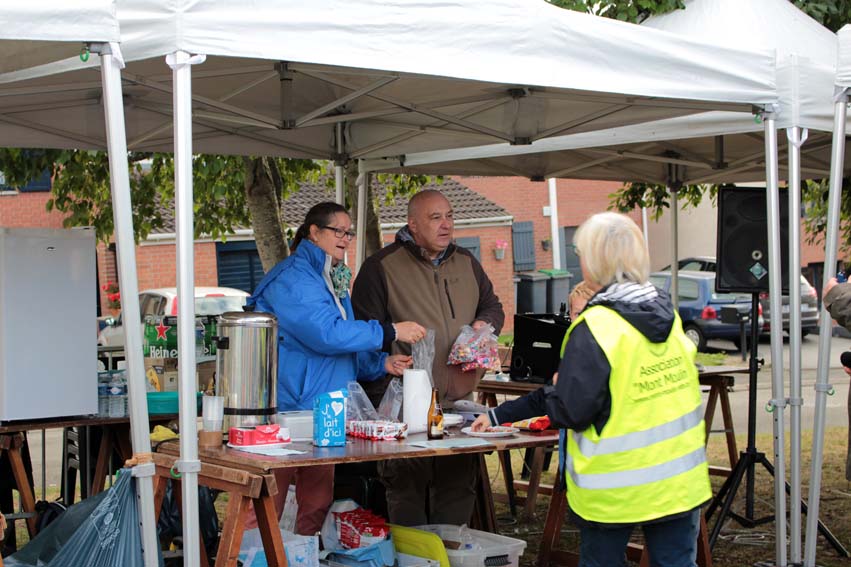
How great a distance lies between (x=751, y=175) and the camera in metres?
9.18

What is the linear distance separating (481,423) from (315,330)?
0.77m

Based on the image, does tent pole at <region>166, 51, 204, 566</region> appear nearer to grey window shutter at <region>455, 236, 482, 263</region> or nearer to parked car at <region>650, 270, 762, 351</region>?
parked car at <region>650, 270, 762, 351</region>

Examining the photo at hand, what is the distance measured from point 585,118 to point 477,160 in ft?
7.08

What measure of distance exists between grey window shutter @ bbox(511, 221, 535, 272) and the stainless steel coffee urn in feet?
75.4

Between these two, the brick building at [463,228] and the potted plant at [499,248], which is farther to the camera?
the potted plant at [499,248]

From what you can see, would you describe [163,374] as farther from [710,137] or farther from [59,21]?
[710,137]

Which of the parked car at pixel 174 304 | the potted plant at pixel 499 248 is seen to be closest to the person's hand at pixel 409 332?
the parked car at pixel 174 304

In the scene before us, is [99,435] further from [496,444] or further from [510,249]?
[510,249]

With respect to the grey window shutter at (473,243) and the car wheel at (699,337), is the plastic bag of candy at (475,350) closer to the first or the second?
the car wheel at (699,337)

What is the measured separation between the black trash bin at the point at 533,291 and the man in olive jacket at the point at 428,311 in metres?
15.4

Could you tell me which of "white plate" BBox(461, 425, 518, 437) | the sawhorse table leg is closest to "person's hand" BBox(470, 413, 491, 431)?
"white plate" BBox(461, 425, 518, 437)

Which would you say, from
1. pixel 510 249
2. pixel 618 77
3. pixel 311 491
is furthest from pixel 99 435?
pixel 510 249

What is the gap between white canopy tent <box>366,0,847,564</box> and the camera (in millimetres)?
4855

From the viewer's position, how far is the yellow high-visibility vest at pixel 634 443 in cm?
323
